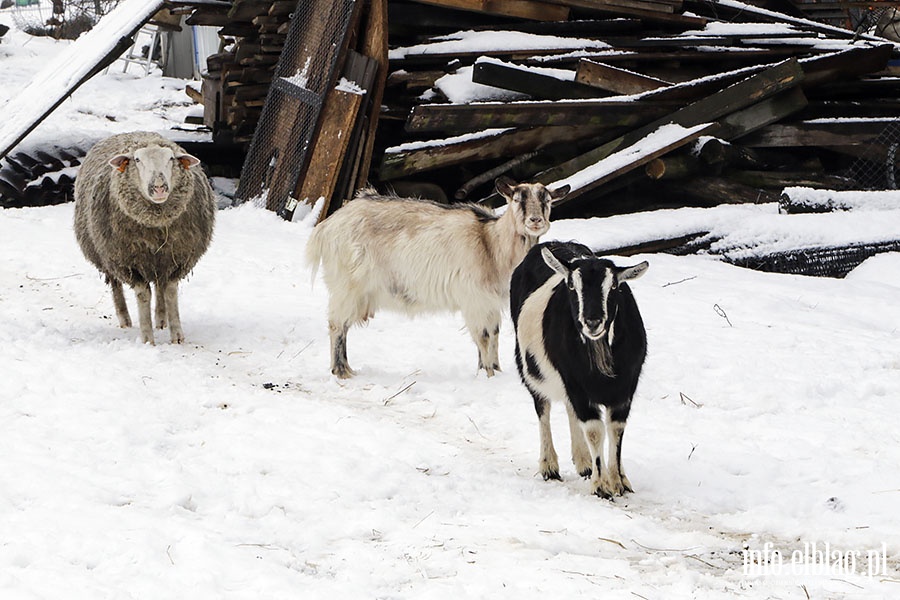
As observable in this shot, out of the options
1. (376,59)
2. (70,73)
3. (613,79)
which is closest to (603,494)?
(376,59)

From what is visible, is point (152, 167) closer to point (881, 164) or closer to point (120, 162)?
point (120, 162)

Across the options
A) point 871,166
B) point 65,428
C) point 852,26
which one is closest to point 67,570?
point 65,428

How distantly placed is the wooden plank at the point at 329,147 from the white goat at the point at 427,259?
156 inches

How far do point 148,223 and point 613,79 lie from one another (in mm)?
6245

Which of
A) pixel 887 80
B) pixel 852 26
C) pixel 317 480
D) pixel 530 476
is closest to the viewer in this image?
pixel 317 480

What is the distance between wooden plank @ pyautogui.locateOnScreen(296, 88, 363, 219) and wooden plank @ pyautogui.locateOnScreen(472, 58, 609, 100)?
144cm

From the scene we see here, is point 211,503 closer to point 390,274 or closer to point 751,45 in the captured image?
point 390,274

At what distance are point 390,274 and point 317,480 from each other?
2790 mm

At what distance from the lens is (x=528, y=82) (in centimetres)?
1234

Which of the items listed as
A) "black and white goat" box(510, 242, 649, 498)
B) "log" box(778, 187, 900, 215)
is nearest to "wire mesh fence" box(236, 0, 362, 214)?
"log" box(778, 187, 900, 215)

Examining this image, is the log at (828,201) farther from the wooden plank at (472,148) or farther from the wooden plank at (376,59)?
the wooden plank at (376,59)

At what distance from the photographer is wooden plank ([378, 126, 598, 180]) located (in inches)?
485

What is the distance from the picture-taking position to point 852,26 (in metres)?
17.5

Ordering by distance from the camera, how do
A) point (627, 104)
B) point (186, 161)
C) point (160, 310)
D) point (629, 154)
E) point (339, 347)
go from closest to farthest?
1. point (339, 347)
2. point (186, 161)
3. point (160, 310)
4. point (629, 154)
5. point (627, 104)
